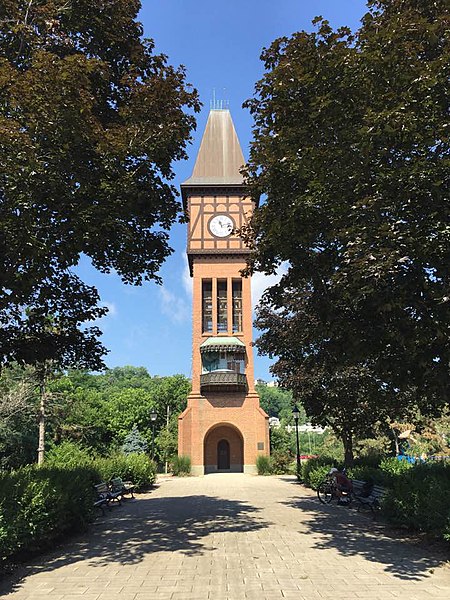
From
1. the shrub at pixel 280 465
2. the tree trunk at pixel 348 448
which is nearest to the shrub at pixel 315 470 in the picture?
the tree trunk at pixel 348 448

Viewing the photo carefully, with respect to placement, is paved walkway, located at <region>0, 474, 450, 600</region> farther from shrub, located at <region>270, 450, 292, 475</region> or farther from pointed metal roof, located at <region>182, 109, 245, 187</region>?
pointed metal roof, located at <region>182, 109, 245, 187</region>

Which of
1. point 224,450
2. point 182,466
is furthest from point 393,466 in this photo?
point 224,450

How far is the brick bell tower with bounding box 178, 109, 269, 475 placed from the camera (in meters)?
35.1

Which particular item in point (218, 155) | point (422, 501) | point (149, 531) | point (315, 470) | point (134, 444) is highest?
point (218, 155)

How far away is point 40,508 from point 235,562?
11.2 ft

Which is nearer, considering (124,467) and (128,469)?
(124,467)

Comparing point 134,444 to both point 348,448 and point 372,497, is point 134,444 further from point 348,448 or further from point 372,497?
point 372,497

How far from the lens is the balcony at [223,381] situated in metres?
34.7

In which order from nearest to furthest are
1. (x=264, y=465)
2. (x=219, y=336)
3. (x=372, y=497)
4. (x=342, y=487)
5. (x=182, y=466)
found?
1. (x=372, y=497)
2. (x=342, y=487)
3. (x=264, y=465)
4. (x=182, y=466)
5. (x=219, y=336)

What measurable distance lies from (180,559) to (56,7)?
9787 mm

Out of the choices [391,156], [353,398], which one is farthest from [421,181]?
[353,398]

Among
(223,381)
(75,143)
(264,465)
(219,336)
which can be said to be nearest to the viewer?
(75,143)

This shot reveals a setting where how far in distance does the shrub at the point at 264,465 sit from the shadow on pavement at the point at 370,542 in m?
18.5

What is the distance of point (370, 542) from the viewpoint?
30.3ft
